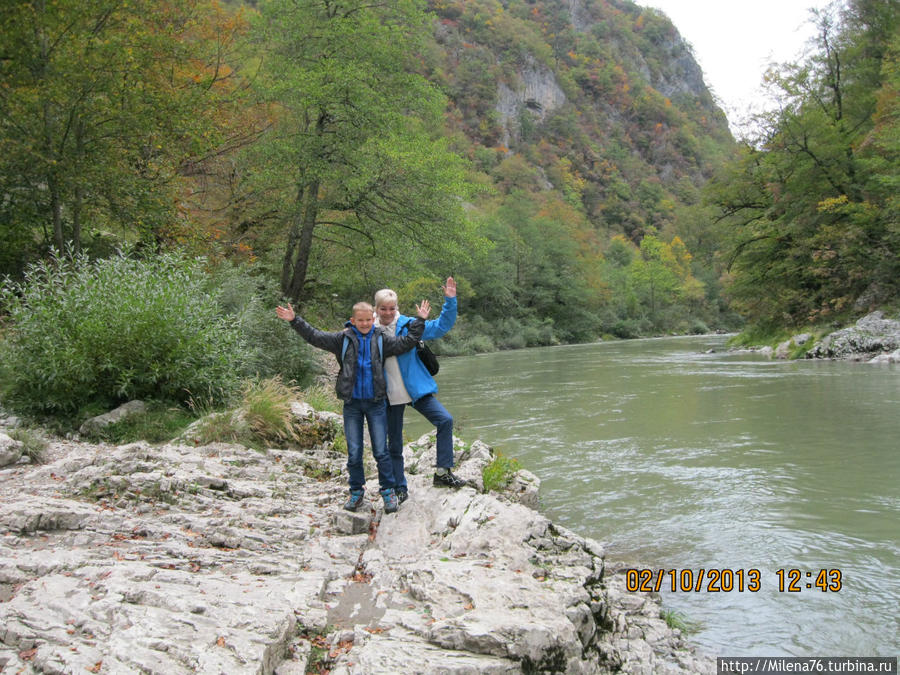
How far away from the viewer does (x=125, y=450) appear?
548 centimetres

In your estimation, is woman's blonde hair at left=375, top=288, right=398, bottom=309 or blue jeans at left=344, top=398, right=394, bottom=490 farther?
woman's blonde hair at left=375, top=288, right=398, bottom=309

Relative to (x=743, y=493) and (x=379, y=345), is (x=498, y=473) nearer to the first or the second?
(x=379, y=345)

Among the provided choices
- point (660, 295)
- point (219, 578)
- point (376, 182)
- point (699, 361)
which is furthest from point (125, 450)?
point (660, 295)

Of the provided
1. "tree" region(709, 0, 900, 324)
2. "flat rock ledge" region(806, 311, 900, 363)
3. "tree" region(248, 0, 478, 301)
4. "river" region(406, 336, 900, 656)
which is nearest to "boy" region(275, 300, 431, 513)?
"river" region(406, 336, 900, 656)

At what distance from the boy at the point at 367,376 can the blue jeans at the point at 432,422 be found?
10 cm

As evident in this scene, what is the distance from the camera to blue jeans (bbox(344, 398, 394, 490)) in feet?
16.4

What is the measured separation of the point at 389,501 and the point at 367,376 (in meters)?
1.04

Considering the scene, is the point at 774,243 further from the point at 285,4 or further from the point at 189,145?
the point at 189,145

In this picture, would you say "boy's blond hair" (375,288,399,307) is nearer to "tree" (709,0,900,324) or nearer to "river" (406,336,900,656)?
"river" (406,336,900,656)

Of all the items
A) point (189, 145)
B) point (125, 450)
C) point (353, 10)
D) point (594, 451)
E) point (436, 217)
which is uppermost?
point (353, 10)

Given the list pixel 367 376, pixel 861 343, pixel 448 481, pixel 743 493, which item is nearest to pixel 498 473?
pixel 448 481

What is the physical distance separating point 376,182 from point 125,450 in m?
12.0

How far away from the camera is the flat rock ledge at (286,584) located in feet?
8.97

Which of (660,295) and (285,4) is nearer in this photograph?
(285,4)
